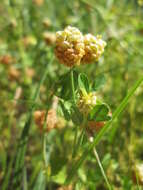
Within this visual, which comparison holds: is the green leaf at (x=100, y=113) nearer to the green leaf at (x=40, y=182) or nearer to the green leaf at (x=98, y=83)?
the green leaf at (x=98, y=83)

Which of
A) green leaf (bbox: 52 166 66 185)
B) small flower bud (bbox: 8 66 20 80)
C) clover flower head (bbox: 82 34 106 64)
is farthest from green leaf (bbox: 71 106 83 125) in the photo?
small flower bud (bbox: 8 66 20 80)

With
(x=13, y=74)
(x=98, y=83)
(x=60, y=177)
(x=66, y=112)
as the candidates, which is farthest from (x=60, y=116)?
(x=13, y=74)

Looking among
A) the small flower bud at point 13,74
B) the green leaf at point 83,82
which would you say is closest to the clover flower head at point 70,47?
the green leaf at point 83,82

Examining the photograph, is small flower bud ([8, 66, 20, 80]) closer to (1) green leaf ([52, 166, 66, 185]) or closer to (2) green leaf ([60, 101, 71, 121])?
(1) green leaf ([52, 166, 66, 185])

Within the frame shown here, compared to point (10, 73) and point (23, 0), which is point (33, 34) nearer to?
point (10, 73)

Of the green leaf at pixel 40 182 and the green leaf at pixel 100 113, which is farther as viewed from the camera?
the green leaf at pixel 40 182

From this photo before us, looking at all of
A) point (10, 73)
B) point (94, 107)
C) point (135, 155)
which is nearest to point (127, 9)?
point (10, 73)
